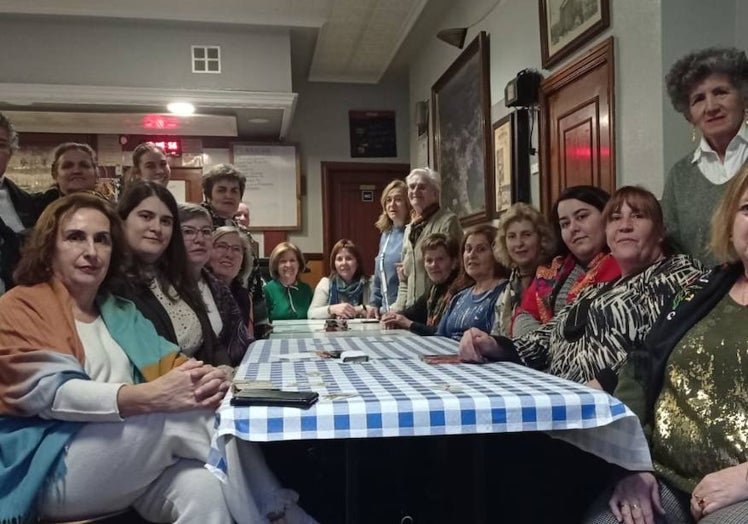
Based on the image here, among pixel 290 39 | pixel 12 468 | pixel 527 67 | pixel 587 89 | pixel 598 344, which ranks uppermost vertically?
pixel 290 39

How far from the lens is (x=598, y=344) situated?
68.4 inches

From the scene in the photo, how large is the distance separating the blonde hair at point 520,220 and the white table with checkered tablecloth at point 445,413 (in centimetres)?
127

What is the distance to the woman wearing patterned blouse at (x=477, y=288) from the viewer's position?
2.83 m

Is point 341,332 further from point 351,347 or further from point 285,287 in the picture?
point 285,287

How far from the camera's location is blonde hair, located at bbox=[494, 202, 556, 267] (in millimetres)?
2660

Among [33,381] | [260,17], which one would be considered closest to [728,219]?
[33,381]

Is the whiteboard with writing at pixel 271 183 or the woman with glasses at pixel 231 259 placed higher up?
the whiteboard with writing at pixel 271 183

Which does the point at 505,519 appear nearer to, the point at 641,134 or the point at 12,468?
the point at 12,468

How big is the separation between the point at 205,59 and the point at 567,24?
2881mm

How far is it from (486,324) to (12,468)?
1.90 metres

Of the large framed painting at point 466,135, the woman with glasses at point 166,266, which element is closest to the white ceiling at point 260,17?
the large framed painting at point 466,135

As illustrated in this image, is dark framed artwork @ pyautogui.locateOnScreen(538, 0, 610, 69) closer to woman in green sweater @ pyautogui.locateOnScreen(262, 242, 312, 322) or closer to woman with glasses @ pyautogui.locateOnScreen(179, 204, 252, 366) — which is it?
woman with glasses @ pyautogui.locateOnScreen(179, 204, 252, 366)

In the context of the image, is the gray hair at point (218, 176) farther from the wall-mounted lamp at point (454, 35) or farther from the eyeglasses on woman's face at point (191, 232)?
the wall-mounted lamp at point (454, 35)

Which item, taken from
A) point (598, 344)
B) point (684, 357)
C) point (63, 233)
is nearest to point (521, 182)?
point (598, 344)
